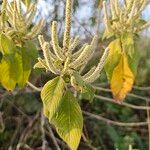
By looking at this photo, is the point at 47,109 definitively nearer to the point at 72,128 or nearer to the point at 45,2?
the point at 72,128

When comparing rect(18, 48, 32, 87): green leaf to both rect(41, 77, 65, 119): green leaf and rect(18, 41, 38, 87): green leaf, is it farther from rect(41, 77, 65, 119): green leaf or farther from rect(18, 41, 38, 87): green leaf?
rect(41, 77, 65, 119): green leaf

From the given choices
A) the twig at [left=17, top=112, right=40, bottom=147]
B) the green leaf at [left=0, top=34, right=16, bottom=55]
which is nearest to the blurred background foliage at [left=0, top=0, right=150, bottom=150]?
the twig at [left=17, top=112, right=40, bottom=147]

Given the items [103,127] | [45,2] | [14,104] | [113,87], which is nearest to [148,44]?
[103,127]

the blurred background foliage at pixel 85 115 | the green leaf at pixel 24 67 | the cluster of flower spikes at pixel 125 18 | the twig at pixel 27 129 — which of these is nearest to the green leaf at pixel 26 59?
the green leaf at pixel 24 67

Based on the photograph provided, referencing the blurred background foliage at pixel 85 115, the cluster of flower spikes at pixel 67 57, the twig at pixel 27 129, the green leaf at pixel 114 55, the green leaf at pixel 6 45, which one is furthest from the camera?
the twig at pixel 27 129

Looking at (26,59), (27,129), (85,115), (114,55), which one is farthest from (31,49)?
(85,115)

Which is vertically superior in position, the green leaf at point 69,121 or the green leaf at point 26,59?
the green leaf at point 26,59

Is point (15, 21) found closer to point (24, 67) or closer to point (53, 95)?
point (24, 67)

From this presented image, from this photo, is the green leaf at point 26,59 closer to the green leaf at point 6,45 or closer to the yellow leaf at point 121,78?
the green leaf at point 6,45
